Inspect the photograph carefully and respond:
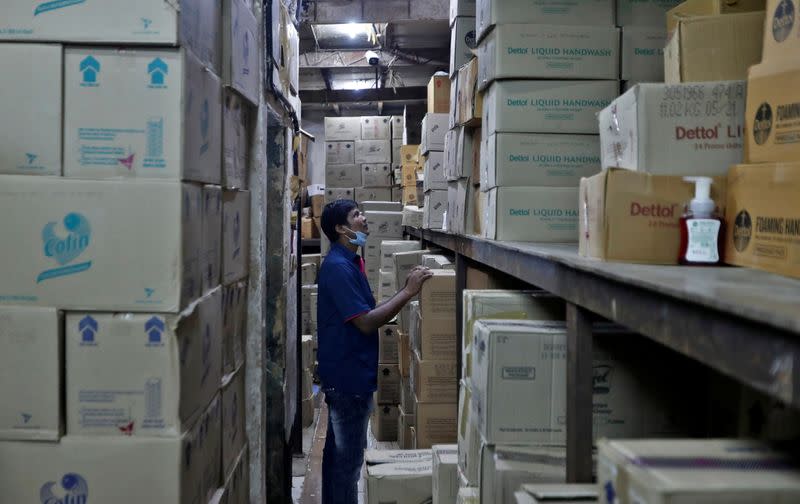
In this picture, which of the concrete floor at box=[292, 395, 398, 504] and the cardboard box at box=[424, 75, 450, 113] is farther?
the cardboard box at box=[424, 75, 450, 113]

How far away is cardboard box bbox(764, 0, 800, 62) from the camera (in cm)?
124

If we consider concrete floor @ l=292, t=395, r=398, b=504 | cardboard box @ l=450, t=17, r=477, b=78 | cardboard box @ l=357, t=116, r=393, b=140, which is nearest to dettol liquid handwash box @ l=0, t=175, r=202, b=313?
cardboard box @ l=450, t=17, r=477, b=78

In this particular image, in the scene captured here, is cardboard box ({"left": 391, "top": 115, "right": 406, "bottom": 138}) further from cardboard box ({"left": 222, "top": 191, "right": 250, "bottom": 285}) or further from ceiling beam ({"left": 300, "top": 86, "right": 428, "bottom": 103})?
cardboard box ({"left": 222, "top": 191, "right": 250, "bottom": 285})

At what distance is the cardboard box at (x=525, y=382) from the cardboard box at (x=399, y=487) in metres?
1.40

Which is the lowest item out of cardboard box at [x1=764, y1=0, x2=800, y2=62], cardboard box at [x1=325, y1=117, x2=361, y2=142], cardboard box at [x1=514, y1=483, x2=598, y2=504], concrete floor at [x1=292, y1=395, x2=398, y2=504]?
concrete floor at [x1=292, y1=395, x2=398, y2=504]

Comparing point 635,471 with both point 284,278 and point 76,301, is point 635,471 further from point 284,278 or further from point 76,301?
point 284,278

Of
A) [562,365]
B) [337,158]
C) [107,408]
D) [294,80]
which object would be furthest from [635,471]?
[337,158]

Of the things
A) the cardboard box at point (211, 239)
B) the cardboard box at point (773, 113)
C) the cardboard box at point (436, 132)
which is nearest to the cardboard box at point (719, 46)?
the cardboard box at point (773, 113)

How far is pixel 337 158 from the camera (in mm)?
8875

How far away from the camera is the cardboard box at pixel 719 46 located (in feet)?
5.05

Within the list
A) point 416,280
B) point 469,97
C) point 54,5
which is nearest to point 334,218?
point 416,280

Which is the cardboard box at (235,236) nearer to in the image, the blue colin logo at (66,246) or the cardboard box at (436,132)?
the blue colin logo at (66,246)

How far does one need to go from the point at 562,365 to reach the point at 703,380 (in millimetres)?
343

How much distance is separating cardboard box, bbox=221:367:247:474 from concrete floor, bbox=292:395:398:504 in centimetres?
109
